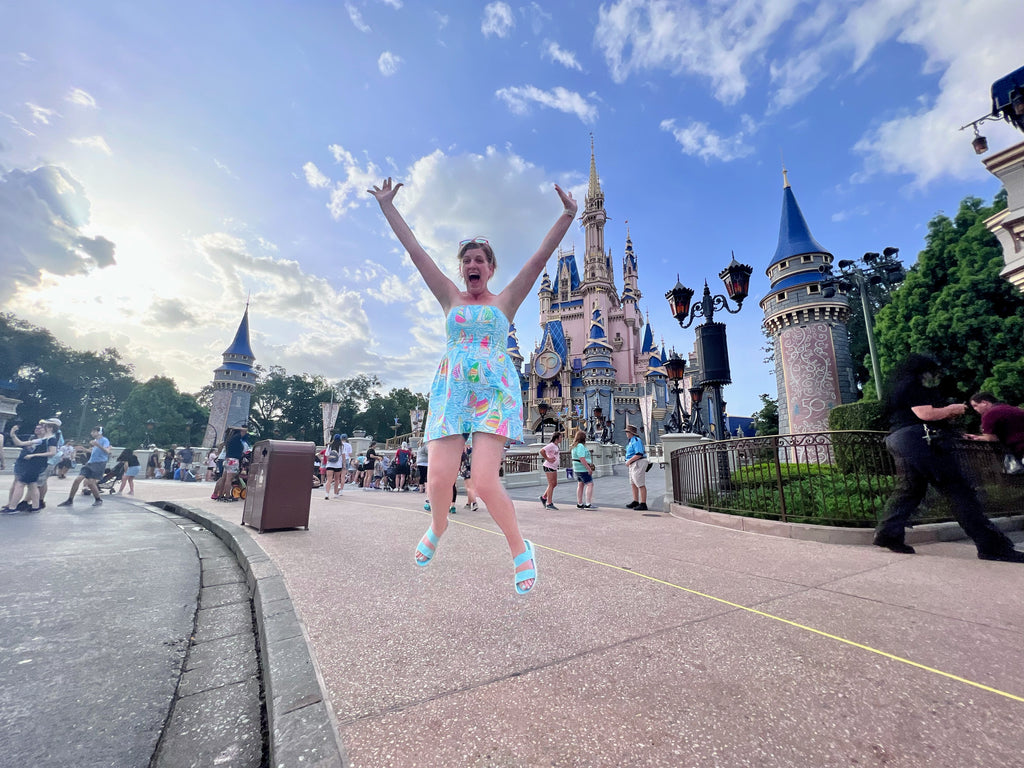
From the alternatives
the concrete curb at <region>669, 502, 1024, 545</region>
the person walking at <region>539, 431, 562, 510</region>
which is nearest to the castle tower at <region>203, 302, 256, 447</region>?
the person walking at <region>539, 431, 562, 510</region>

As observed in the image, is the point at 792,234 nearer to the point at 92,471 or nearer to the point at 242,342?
the point at 92,471

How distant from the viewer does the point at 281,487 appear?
226 inches

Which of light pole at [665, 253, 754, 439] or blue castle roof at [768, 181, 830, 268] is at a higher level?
blue castle roof at [768, 181, 830, 268]

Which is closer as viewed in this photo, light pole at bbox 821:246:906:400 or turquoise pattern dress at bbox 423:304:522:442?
turquoise pattern dress at bbox 423:304:522:442

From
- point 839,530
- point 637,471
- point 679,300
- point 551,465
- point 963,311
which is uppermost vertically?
point 963,311

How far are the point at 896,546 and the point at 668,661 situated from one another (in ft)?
14.2

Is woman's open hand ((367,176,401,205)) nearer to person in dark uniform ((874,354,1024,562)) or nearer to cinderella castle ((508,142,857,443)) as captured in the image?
person in dark uniform ((874,354,1024,562))

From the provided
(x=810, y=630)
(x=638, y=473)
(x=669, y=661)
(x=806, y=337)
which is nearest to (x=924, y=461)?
(x=810, y=630)

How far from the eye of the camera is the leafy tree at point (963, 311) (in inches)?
588

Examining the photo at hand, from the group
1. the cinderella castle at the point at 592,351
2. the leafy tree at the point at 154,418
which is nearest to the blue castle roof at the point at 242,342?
the leafy tree at the point at 154,418

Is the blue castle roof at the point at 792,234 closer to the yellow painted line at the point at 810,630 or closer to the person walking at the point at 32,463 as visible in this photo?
the yellow painted line at the point at 810,630

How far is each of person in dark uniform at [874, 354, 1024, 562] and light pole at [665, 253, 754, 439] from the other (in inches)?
112

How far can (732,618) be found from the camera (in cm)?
251

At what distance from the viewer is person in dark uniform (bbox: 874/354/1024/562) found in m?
4.14
